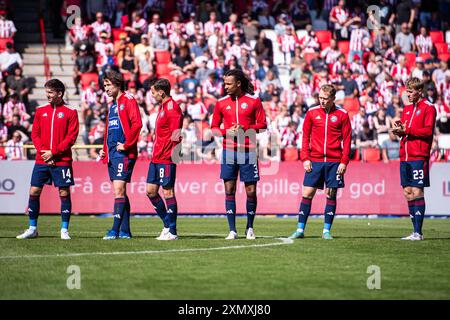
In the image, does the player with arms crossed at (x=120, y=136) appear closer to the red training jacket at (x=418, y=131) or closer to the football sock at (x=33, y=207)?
the football sock at (x=33, y=207)

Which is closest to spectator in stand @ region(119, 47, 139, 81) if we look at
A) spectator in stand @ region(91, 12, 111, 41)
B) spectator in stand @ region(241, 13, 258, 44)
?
spectator in stand @ region(91, 12, 111, 41)

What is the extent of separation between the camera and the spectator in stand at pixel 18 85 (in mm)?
26484

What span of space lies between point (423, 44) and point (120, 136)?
18947 mm

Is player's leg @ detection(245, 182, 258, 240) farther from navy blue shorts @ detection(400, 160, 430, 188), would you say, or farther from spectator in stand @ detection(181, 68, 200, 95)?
spectator in stand @ detection(181, 68, 200, 95)

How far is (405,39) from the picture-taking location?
3072 cm

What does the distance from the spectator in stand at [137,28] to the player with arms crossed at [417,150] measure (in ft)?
50.9

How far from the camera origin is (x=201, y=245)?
13.3 m

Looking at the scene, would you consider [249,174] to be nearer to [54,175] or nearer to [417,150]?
[417,150]

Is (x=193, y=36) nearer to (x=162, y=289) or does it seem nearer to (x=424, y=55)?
(x=424, y=55)

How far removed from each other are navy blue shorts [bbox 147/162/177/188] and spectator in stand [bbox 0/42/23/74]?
560 inches

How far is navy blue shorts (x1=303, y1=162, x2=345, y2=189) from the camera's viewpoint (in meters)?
14.4

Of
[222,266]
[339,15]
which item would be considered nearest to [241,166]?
[222,266]
